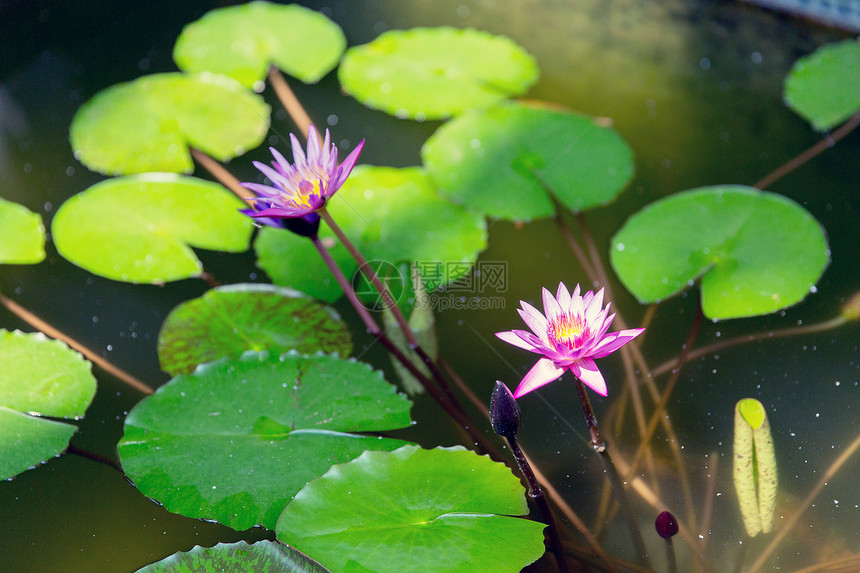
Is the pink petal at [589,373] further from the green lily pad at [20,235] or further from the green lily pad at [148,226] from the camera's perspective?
the green lily pad at [20,235]

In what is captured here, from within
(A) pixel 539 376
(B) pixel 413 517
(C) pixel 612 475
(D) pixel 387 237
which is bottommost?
(C) pixel 612 475

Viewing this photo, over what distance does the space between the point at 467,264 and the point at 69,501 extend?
106cm

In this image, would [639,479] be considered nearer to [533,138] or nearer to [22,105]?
[533,138]

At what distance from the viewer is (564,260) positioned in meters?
1.82

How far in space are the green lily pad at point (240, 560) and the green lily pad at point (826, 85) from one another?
2020 mm

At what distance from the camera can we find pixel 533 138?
2.06 m

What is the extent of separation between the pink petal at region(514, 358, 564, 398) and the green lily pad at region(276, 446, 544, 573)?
0.81 feet

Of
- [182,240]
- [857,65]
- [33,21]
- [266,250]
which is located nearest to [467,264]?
[266,250]

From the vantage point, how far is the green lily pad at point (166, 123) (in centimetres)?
207

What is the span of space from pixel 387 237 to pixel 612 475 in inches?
32.7

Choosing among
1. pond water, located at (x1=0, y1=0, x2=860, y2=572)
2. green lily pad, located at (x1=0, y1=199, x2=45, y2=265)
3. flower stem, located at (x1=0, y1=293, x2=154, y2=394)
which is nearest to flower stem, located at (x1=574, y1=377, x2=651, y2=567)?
pond water, located at (x1=0, y1=0, x2=860, y2=572)

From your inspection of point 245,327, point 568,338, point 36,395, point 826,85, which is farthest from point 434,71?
point 36,395

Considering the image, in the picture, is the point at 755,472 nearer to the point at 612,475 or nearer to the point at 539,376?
the point at 612,475

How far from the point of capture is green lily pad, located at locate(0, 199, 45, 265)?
6.04ft
